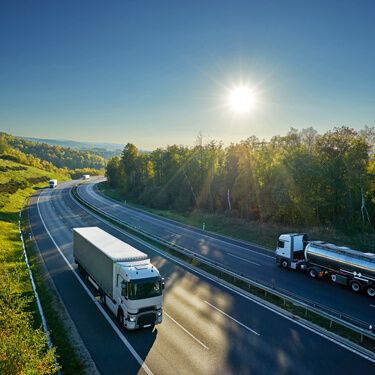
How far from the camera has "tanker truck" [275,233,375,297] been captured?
77.9 feet

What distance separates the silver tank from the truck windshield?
16301 mm

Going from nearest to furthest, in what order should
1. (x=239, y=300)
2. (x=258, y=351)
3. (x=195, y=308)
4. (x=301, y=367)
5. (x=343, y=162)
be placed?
1. (x=301, y=367)
2. (x=258, y=351)
3. (x=195, y=308)
4. (x=239, y=300)
5. (x=343, y=162)

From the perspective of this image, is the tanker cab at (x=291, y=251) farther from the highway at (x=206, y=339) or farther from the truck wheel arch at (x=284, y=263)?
the highway at (x=206, y=339)

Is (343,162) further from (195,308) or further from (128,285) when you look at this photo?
(128,285)

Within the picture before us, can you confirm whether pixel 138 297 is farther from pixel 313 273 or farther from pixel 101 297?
pixel 313 273

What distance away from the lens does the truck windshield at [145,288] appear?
16562 millimetres

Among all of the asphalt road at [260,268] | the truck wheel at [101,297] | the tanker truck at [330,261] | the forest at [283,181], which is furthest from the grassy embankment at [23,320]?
the forest at [283,181]

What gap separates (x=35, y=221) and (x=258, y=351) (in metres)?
46.1

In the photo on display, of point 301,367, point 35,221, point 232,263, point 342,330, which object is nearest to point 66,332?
point 301,367

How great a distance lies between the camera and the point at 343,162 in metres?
43.8

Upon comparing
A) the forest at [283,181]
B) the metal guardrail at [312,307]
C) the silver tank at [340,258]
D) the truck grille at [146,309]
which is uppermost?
the forest at [283,181]

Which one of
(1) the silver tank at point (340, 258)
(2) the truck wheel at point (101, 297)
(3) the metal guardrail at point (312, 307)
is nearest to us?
(3) the metal guardrail at point (312, 307)

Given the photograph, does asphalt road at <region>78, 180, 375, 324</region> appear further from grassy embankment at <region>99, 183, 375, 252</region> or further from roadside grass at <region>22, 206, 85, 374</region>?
roadside grass at <region>22, 206, 85, 374</region>

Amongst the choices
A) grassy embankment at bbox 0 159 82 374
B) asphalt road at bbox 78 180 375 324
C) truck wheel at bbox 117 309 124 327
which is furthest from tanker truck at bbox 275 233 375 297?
grassy embankment at bbox 0 159 82 374
